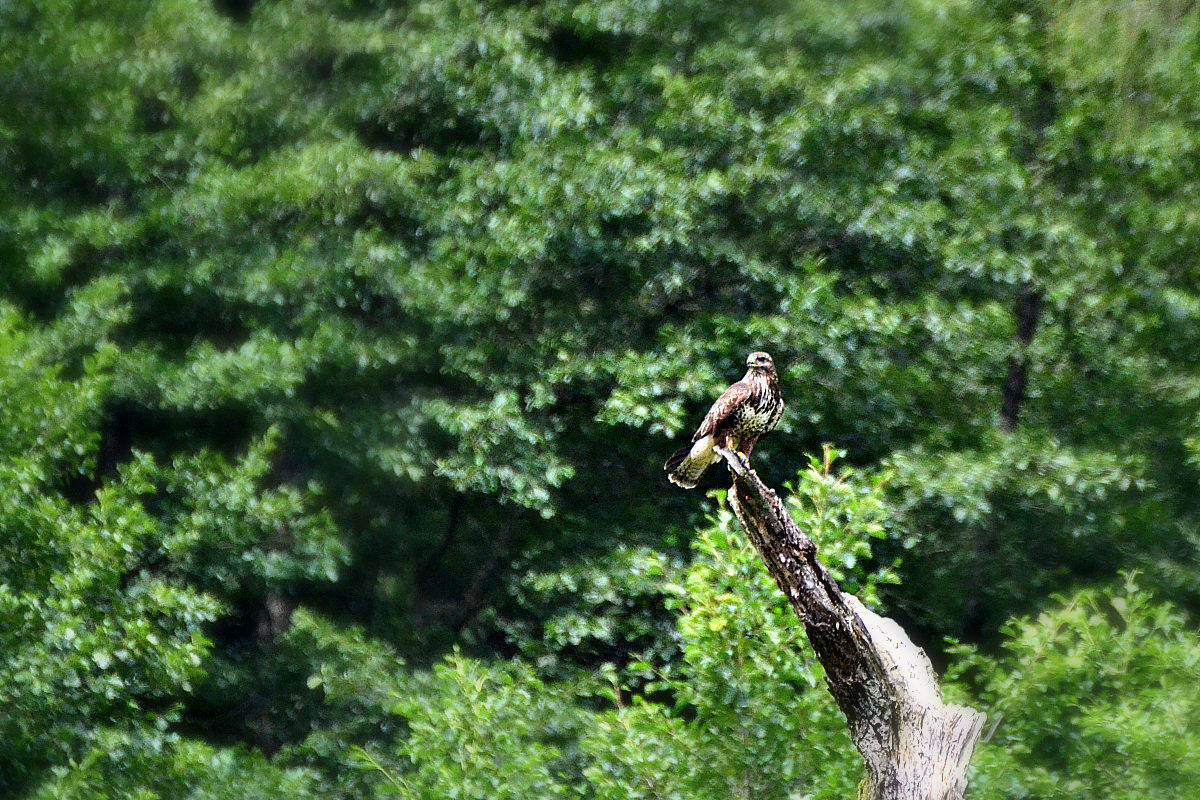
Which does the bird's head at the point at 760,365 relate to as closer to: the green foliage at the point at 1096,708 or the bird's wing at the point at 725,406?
the bird's wing at the point at 725,406

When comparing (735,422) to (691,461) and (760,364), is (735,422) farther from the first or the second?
(760,364)

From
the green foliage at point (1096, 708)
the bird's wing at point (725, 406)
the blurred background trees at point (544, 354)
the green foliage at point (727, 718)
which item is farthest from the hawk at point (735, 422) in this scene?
the green foliage at point (1096, 708)

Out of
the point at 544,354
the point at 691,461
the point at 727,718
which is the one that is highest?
the point at 544,354

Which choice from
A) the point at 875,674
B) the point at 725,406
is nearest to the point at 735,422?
the point at 725,406

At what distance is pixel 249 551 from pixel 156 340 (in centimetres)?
162

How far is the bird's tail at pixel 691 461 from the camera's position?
13.8 ft

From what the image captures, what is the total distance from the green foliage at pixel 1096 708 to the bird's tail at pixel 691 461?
2498 mm

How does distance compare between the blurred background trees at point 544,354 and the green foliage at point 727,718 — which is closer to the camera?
the green foliage at point 727,718

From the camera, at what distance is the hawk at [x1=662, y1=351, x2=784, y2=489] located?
420 cm

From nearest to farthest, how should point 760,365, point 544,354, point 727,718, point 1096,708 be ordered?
point 760,365
point 727,718
point 1096,708
point 544,354

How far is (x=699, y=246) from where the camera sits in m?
7.28

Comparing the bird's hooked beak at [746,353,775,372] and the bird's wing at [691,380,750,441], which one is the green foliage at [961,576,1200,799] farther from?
the bird's wing at [691,380,750,441]

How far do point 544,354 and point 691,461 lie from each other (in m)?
3.15

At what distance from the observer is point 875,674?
377cm
